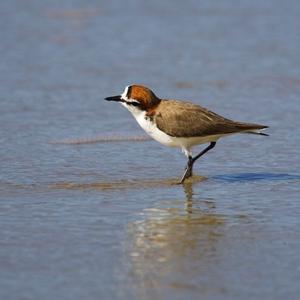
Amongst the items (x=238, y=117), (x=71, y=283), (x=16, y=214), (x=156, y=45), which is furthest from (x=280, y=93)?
(x=71, y=283)

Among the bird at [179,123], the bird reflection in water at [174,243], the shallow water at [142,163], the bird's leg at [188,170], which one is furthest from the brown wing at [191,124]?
the bird reflection in water at [174,243]

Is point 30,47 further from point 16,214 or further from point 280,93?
point 16,214

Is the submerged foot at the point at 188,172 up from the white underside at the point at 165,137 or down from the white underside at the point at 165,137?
down

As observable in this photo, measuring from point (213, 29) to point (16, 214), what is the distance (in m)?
10.1

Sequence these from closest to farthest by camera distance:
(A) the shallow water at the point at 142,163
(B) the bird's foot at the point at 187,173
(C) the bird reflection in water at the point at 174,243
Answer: (C) the bird reflection in water at the point at 174,243 < (A) the shallow water at the point at 142,163 < (B) the bird's foot at the point at 187,173

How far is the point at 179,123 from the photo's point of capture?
909 cm

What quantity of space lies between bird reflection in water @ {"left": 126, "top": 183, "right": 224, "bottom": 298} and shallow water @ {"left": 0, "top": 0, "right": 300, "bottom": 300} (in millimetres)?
15

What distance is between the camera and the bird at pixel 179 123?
9.08m

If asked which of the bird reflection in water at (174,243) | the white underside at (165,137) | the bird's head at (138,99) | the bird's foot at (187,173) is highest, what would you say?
the bird's head at (138,99)

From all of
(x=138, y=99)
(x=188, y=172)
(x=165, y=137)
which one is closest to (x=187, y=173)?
(x=188, y=172)

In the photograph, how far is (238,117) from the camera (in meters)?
11.7

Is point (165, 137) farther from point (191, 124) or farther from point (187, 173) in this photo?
point (187, 173)

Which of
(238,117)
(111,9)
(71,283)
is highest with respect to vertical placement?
(111,9)

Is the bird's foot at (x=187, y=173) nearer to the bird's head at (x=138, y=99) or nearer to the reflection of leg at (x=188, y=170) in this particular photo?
the reflection of leg at (x=188, y=170)
